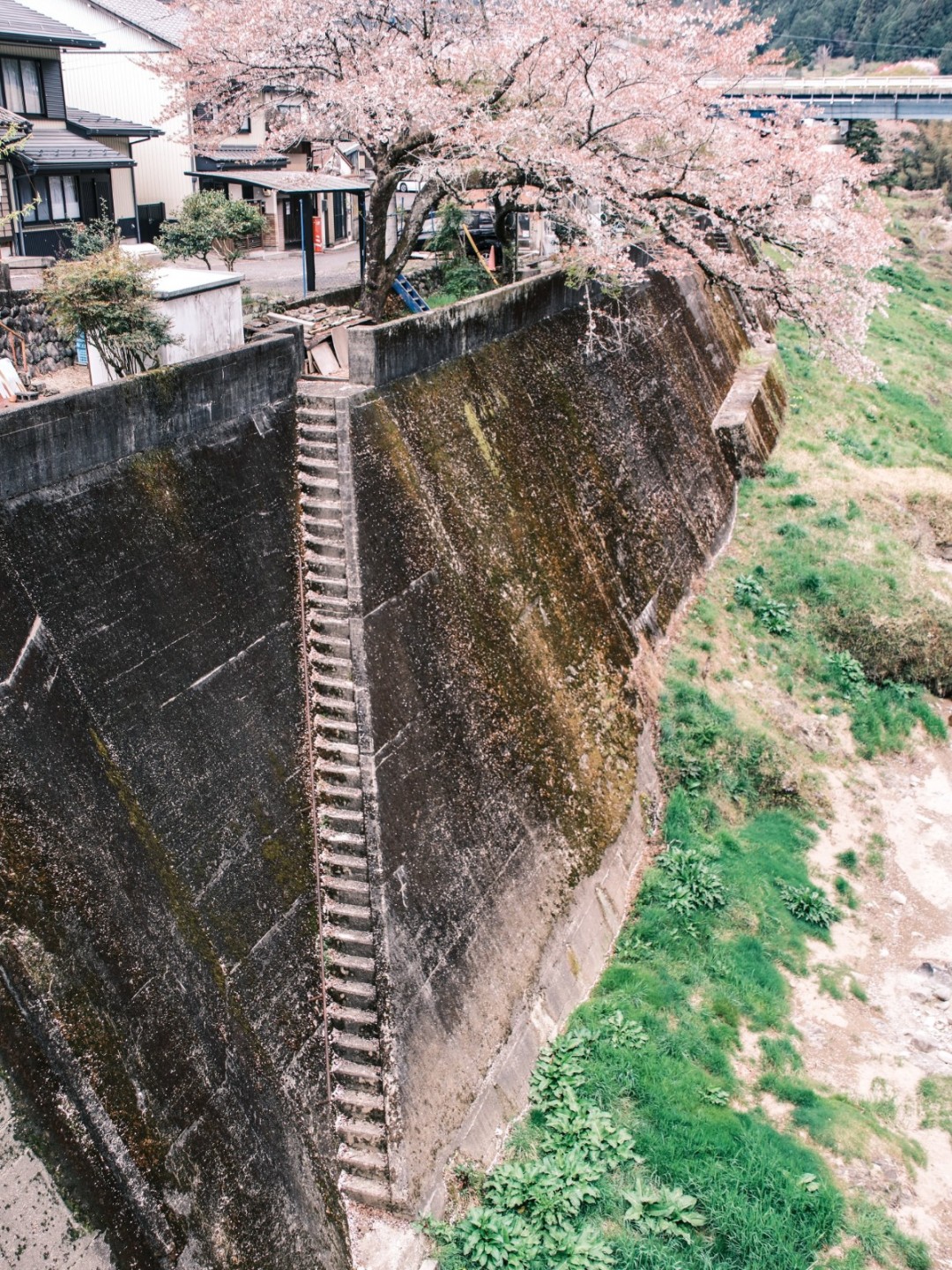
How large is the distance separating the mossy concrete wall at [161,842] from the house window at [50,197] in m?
15.0

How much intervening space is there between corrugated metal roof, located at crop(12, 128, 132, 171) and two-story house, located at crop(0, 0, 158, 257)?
0.02m

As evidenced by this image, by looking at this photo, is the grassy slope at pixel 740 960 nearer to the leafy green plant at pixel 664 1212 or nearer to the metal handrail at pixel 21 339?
the leafy green plant at pixel 664 1212

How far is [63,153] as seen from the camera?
896 inches

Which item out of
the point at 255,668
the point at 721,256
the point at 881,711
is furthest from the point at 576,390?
the point at 255,668

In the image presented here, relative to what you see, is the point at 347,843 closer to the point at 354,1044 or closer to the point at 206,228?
the point at 354,1044

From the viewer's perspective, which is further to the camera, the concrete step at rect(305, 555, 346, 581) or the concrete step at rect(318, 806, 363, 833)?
the concrete step at rect(305, 555, 346, 581)

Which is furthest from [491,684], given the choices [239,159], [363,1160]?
[239,159]

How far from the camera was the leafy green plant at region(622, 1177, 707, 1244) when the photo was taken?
9.61 metres

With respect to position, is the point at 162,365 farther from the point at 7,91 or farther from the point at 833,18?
the point at 833,18

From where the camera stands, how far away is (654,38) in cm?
1895

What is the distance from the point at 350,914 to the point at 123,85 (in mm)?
27267

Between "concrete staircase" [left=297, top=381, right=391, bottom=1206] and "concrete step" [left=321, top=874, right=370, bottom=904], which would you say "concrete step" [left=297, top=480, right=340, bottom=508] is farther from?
A: "concrete step" [left=321, top=874, right=370, bottom=904]

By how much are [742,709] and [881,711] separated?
3239 millimetres

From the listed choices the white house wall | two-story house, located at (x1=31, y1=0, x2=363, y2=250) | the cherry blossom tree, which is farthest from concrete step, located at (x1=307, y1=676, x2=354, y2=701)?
the white house wall
